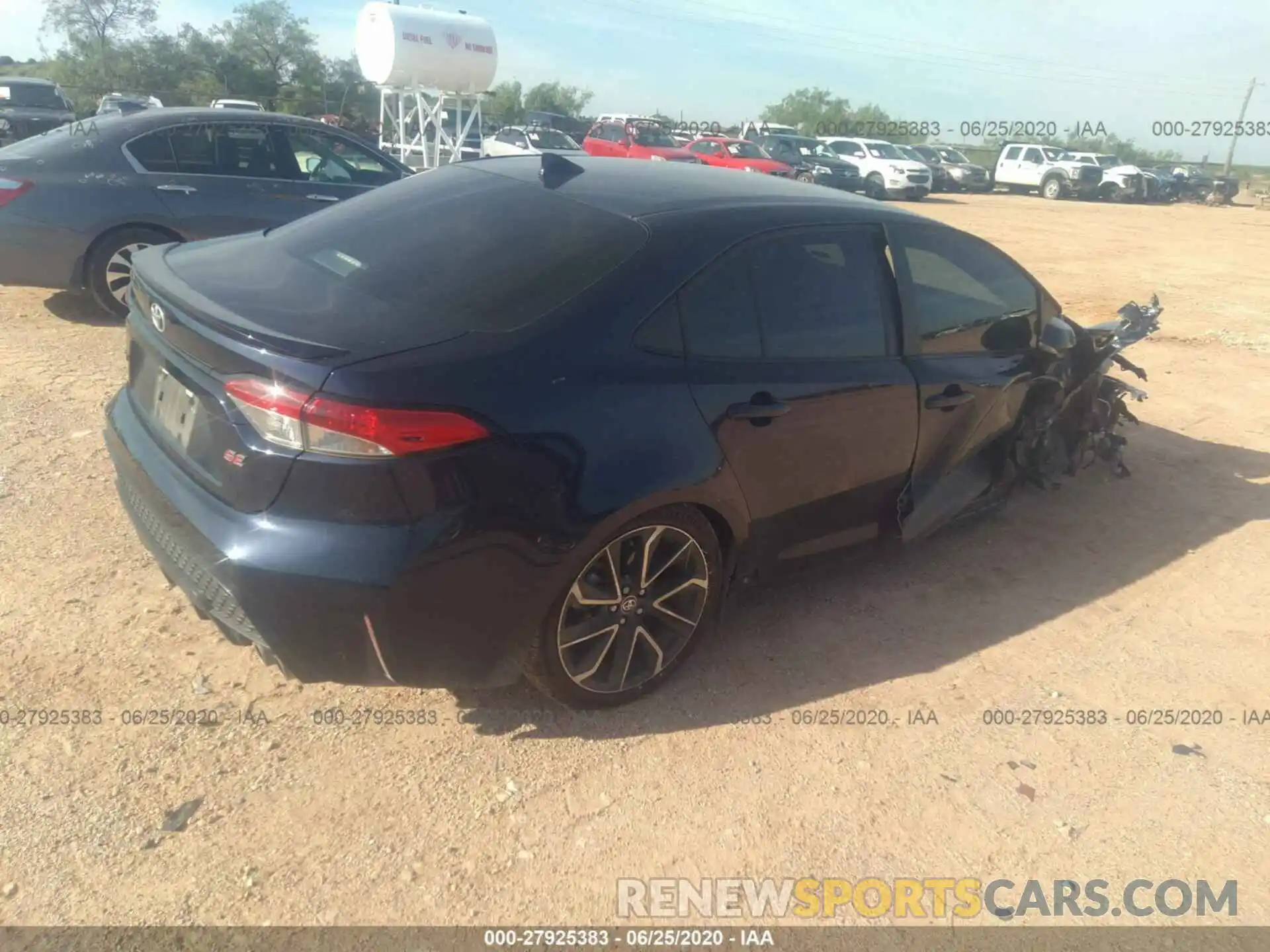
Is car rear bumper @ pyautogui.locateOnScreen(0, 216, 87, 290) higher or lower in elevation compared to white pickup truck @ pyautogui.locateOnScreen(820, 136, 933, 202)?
lower

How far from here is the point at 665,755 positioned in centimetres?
283

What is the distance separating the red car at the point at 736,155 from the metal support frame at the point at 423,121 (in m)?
5.96

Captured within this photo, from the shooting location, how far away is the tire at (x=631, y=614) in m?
2.76

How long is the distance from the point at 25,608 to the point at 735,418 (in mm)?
2584

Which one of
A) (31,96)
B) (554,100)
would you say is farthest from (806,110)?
(31,96)

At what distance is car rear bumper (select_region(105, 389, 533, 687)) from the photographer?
232 cm

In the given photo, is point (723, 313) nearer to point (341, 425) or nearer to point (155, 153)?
point (341, 425)

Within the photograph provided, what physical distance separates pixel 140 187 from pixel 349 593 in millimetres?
5503

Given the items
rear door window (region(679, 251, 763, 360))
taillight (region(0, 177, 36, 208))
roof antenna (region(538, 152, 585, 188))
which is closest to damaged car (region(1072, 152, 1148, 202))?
taillight (region(0, 177, 36, 208))

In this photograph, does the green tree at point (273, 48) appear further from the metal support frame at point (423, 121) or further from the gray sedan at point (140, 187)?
the gray sedan at point (140, 187)

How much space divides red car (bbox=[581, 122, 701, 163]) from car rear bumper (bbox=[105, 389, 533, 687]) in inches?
832

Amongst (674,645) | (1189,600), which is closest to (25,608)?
(674,645)

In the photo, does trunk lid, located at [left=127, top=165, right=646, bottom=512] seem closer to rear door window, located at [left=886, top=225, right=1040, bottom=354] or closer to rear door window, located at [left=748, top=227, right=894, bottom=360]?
rear door window, located at [left=748, top=227, right=894, bottom=360]

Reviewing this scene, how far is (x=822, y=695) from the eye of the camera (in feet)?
10.4
